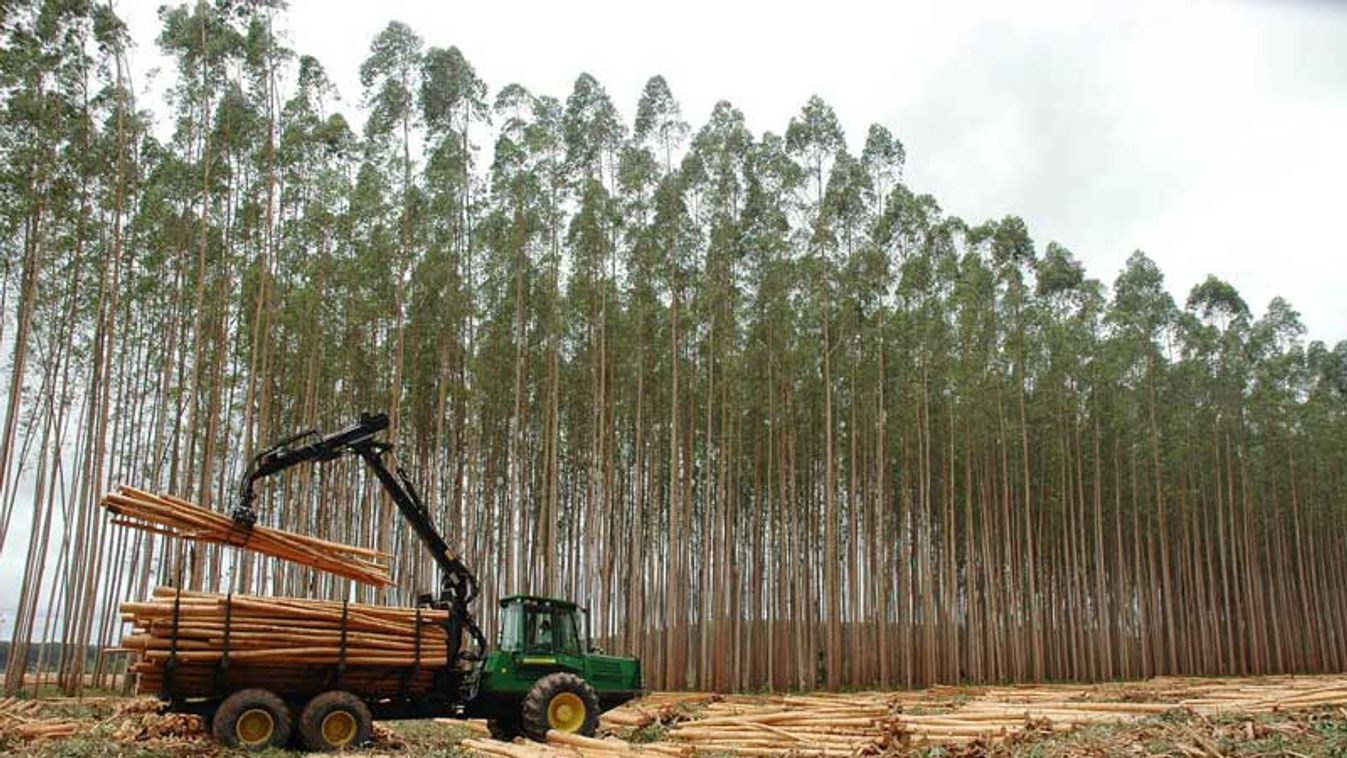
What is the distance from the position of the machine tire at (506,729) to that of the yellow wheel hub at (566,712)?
542 millimetres

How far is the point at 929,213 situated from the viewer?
72.0 ft

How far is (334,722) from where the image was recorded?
901cm

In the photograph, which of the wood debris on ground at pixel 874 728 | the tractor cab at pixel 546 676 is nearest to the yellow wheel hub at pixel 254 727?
the wood debris on ground at pixel 874 728

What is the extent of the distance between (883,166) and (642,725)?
13548 millimetres

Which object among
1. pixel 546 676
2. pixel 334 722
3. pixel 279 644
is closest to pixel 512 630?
pixel 546 676

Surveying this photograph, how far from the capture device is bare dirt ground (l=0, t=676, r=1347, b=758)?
6402mm

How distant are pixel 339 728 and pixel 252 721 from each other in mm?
733

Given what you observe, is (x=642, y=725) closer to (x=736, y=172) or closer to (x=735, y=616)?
(x=735, y=616)

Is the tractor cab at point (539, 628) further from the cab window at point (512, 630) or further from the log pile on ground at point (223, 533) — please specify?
the log pile on ground at point (223, 533)

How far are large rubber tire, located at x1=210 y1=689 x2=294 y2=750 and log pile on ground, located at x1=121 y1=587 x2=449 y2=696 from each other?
0.80ft

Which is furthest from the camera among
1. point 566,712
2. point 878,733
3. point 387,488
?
point 387,488

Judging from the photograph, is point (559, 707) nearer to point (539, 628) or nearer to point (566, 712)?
point (566, 712)

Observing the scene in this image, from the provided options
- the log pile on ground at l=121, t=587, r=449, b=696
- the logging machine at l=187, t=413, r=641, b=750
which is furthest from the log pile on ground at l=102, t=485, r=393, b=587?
the log pile on ground at l=121, t=587, r=449, b=696

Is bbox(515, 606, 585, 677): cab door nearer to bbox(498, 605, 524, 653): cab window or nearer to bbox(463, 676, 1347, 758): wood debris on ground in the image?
bbox(498, 605, 524, 653): cab window
